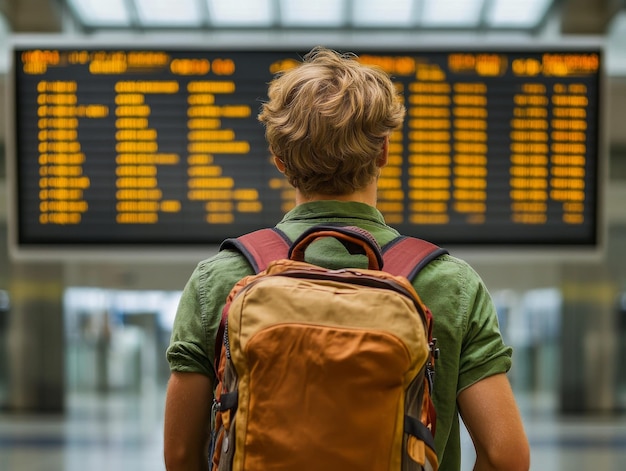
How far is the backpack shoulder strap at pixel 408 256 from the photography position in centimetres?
148

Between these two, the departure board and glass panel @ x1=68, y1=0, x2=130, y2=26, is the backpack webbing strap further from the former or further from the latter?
glass panel @ x1=68, y1=0, x2=130, y2=26

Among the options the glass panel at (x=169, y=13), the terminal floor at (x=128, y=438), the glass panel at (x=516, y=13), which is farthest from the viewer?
the glass panel at (x=169, y=13)

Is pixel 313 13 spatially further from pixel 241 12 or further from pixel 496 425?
pixel 496 425

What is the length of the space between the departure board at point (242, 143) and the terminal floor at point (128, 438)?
2585 mm

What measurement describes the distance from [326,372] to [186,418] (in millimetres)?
351

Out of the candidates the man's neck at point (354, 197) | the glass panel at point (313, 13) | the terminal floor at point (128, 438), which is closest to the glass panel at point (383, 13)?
the glass panel at point (313, 13)

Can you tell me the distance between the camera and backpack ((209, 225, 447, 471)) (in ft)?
4.31

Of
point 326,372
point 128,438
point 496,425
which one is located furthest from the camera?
point 128,438

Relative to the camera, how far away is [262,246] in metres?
1.54

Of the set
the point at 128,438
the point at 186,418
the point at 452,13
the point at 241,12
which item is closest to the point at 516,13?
the point at 452,13

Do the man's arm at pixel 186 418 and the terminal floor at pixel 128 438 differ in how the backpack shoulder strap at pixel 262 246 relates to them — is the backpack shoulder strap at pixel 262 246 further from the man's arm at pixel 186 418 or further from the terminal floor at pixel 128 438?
the terminal floor at pixel 128 438

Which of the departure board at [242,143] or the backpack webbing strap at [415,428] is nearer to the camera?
the backpack webbing strap at [415,428]

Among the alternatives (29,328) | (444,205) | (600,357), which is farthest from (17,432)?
(600,357)

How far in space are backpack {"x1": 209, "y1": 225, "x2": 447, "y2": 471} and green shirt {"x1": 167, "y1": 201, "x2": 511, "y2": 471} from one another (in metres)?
0.09
